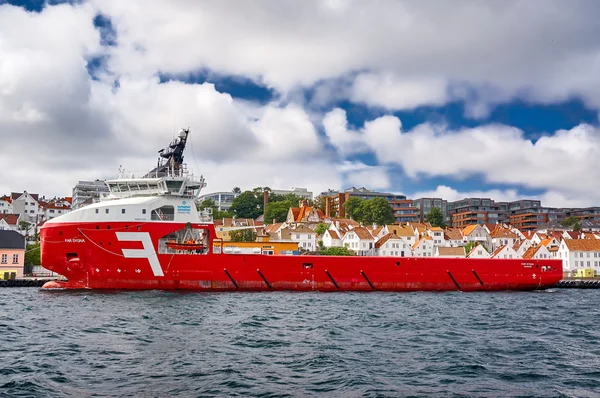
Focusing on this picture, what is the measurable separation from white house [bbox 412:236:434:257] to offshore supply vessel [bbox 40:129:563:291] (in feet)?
118

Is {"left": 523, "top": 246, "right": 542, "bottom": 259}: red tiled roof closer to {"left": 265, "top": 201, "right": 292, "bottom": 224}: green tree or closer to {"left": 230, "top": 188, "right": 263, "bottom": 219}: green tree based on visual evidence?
{"left": 265, "top": 201, "right": 292, "bottom": 224}: green tree

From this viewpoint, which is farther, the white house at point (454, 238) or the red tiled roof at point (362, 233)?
the white house at point (454, 238)

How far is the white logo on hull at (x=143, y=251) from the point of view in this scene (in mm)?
30031

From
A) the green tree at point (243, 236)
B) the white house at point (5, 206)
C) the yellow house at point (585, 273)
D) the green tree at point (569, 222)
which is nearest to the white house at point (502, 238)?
the yellow house at point (585, 273)

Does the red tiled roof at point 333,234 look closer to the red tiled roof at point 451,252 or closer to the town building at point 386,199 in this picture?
the red tiled roof at point 451,252

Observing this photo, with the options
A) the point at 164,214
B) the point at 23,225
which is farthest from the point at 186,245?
the point at 23,225

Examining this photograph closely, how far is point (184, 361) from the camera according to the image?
13.4 meters

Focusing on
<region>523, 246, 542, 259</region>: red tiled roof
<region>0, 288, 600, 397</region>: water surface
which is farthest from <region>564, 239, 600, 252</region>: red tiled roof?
<region>0, 288, 600, 397</region>: water surface

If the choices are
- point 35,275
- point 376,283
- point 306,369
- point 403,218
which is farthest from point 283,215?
point 306,369

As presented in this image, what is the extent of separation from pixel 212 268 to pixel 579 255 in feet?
178

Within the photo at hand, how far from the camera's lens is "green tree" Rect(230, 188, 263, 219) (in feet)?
Answer: 381

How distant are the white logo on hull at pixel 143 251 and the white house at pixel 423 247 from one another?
158 feet

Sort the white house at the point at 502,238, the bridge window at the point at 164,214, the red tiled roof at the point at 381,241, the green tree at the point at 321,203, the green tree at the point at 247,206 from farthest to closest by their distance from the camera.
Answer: the green tree at the point at 247,206, the green tree at the point at 321,203, the white house at the point at 502,238, the red tiled roof at the point at 381,241, the bridge window at the point at 164,214

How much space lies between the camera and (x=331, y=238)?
7431 centimetres
